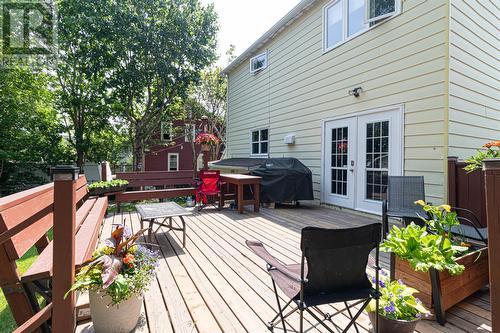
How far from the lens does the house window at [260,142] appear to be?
920 cm

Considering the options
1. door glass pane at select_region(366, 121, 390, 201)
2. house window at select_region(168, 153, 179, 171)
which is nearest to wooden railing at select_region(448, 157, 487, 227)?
door glass pane at select_region(366, 121, 390, 201)

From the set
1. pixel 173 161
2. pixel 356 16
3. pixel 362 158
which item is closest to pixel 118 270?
pixel 362 158

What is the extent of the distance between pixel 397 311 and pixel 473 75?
16.0 ft

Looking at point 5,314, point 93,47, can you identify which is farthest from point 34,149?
point 5,314

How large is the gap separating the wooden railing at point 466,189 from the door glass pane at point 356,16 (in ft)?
11.1

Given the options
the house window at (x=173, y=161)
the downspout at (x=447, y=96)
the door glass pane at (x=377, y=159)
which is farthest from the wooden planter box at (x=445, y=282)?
the house window at (x=173, y=161)

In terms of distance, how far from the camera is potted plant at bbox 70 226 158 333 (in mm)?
1654

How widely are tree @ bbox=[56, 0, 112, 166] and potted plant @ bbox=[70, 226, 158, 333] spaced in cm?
1035

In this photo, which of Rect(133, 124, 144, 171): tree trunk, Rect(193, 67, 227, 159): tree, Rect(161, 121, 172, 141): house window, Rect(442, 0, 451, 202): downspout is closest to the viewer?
Rect(442, 0, 451, 202): downspout

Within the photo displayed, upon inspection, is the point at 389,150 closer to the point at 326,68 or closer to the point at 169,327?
the point at 326,68

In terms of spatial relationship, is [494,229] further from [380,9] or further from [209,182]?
[380,9]

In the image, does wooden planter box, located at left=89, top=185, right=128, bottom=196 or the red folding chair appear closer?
wooden planter box, located at left=89, top=185, right=128, bottom=196

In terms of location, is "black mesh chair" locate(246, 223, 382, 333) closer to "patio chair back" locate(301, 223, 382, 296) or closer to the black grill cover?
"patio chair back" locate(301, 223, 382, 296)

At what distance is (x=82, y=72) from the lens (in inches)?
408
